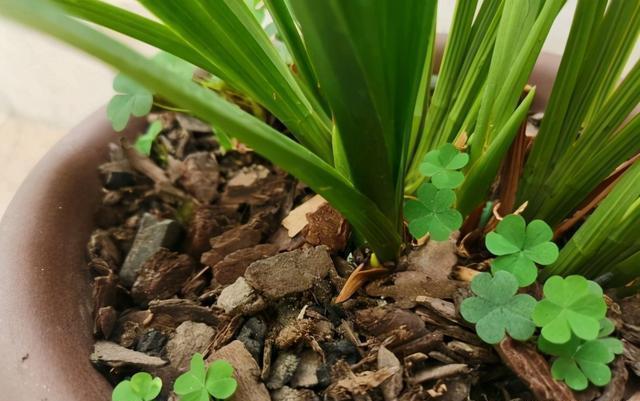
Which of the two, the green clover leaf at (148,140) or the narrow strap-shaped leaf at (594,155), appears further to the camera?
the green clover leaf at (148,140)

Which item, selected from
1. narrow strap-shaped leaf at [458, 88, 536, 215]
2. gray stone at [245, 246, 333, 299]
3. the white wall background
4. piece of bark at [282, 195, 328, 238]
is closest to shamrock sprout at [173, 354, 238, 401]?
gray stone at [245, 246, 333, 299]

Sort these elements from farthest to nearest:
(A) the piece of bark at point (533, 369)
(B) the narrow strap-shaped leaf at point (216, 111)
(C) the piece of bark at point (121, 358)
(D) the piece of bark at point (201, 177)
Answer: (D) the piece of bark at point (201, 177) < (C) the piece of bark at point (121, 358) < (A) the piece of bark at point (533, 369) < (B) the narrow strap-shaped leaf at point (216, 111)

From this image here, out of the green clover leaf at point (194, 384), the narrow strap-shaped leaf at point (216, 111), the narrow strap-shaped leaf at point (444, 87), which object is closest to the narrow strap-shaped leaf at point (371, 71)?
the narrow strap-shaped leaf at point (216, 111)

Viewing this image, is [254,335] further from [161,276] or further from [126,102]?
[126,102]

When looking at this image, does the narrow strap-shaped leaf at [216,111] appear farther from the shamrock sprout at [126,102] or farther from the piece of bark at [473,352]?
the shamrock sprout at [126,102]

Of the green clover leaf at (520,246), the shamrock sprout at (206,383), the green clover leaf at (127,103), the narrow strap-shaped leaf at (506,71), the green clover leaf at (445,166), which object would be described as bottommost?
the shamrock sprout at (206,383)

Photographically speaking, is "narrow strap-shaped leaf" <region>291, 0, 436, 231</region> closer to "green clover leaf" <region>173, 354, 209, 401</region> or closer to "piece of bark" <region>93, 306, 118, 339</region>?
"green clover leaf" <region>173, 354, 209, 401</region>

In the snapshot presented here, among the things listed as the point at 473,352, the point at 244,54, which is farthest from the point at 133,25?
the point at 473,352
